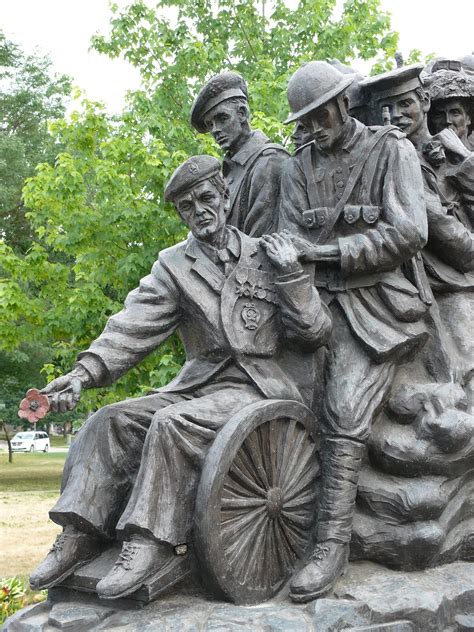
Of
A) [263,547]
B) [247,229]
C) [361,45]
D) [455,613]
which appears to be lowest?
[455,613]

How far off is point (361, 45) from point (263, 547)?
9.23m

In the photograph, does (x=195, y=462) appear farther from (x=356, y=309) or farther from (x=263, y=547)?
(x=356, y=309)

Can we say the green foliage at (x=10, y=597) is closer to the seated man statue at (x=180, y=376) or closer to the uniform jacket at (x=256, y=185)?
the seated man statue at (x=180, y=376)

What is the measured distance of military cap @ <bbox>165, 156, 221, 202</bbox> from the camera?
4.54m

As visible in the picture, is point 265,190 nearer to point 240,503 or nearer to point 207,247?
point 207,247

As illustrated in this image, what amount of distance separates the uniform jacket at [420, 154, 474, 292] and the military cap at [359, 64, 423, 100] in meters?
0.41

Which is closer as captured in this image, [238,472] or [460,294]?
[238,472]

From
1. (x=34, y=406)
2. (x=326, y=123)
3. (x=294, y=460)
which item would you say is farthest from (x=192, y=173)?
(x=294, y=460)

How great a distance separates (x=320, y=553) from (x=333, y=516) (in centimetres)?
19

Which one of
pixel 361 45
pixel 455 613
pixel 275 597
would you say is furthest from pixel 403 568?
pixel 361 45

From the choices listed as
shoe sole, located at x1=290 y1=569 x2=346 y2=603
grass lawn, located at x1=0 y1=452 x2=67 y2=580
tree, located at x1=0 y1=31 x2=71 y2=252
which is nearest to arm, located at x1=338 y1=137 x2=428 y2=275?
shoe sole, located at x1=290 y1=569 x2=346 y2=603

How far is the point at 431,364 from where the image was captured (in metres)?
5.10

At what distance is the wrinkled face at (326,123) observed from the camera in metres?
4.83

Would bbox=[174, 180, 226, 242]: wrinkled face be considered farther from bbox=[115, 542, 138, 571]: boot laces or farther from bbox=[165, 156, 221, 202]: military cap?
bbox=[115, 542, 138, 571]: boot laces
